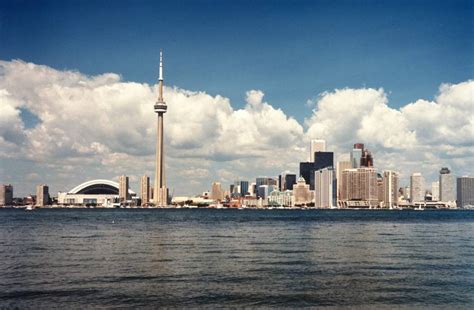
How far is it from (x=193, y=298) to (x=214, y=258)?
933 inches

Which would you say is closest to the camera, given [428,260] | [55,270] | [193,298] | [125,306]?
[125,306]

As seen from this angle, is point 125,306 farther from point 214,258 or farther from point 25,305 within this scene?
point 214,258

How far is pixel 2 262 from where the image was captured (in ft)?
198

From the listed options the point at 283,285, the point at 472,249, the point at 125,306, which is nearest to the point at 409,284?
the point at 283,285

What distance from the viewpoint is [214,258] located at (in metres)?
64.2

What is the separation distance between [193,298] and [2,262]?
29.9 metres

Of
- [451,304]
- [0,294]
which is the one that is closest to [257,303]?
[451,304]

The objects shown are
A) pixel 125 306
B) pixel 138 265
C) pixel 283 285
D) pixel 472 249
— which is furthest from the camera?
pixel 472 249

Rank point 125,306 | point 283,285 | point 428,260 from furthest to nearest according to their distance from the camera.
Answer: point 428,260
point 283,285
point 125,306

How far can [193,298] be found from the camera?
1598 inches

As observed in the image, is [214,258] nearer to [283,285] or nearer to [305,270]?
[305,270]

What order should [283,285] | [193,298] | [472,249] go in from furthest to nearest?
[472,249], [283,285], [193,298]

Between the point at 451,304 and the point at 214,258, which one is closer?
the point at 451,304

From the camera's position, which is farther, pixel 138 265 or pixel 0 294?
pixel 138 265
